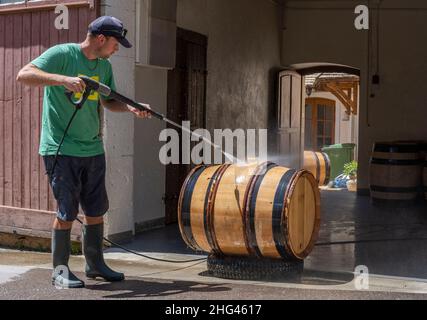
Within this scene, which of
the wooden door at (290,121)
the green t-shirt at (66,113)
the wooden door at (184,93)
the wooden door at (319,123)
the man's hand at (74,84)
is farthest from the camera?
the wooden door at (319,123)

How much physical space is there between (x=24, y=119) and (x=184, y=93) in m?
2.10

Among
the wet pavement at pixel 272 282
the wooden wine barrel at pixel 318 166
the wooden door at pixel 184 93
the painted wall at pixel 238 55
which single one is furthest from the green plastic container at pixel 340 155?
the wet pavement at pixel 272 282

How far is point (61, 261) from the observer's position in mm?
4750

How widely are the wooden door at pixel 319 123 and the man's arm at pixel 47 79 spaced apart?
17823mm

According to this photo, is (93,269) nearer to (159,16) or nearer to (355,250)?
(355,250)

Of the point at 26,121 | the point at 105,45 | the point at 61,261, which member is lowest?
the point at 61,261

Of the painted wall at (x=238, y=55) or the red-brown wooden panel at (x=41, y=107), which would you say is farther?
the painted wall at (x=238, y=55)

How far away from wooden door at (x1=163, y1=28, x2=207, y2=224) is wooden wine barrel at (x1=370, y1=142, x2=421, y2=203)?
2.63 m

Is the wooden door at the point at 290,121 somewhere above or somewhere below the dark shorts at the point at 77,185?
above

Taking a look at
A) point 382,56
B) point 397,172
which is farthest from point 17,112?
A: point 382,56

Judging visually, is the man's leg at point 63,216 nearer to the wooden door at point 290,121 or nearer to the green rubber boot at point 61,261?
the green rubber boot at point 61,261

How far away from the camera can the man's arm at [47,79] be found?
14.3 feet

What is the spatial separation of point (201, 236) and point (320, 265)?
1.21 meters

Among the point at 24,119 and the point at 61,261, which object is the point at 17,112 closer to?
the point at 24,119
